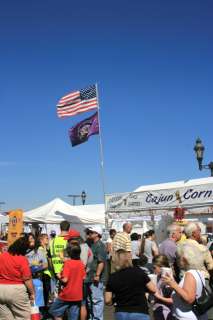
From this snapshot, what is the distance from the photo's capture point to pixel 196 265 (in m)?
4.38

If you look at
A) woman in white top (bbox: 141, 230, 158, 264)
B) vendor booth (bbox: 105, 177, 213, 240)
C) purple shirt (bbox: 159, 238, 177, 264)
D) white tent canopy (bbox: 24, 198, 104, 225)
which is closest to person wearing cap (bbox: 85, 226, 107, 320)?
purple shirt (bbox: 159, 238, 177, 264)

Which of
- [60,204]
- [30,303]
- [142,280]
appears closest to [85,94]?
[60,204]

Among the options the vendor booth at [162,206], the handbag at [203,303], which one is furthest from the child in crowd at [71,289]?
the vendor booth at [162,206]

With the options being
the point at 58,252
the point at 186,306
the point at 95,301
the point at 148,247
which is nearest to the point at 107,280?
the point at 186,306

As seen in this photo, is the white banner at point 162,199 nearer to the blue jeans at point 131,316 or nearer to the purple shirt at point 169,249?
the purple shirt at point 169,249

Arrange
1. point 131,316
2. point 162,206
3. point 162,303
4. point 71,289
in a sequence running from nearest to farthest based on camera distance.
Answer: point 131,316 < point 162,303 < point 71,289 < point 162,206

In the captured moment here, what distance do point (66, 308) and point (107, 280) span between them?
2239 mm

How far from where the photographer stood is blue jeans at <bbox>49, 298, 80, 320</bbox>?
6855mm

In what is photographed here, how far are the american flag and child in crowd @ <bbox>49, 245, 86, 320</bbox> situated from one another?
13349 mm

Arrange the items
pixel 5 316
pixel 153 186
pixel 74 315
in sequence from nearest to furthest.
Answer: pixel 5 316 < pixel 74 315 < pixel 153 186

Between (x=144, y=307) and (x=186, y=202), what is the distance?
1043 cm

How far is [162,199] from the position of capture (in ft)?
51.1

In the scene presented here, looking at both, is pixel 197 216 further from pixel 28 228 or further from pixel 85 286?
pixel 28 228

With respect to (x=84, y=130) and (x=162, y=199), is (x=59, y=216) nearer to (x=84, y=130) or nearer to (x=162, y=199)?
(x=84, y=130)
